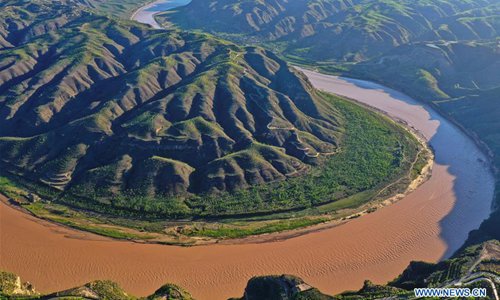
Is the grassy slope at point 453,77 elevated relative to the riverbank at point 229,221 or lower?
lower

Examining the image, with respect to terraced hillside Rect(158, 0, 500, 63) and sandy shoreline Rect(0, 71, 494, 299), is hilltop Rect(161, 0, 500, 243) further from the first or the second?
sandy shoreline Rect(0, 71, 494, 299)

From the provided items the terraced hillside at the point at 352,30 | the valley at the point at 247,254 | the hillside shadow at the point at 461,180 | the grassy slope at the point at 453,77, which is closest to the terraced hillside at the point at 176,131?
the valley at the point at 247,254

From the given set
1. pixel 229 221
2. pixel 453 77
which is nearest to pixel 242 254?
pixel 229 221

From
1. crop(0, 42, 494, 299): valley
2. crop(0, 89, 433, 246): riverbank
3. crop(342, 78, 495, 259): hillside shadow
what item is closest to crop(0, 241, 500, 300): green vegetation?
crop(0, 42, 494, 299): valley

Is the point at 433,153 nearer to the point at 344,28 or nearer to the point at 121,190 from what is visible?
the point at 121,190

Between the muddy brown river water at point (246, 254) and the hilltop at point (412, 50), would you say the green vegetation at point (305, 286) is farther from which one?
the hilltop at point (412, 50)
